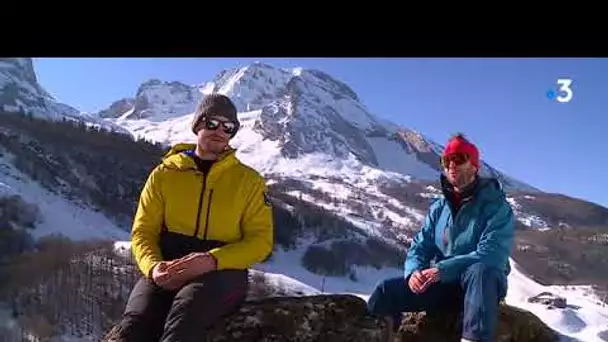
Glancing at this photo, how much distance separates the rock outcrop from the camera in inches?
87.8

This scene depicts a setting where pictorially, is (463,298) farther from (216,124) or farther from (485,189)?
(216,124)

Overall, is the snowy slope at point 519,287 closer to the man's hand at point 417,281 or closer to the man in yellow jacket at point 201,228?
the man's hand at point 417,281

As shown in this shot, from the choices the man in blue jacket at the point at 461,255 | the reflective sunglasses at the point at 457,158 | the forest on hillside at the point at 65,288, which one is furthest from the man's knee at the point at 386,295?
the forest on hillside at the point at 65,288

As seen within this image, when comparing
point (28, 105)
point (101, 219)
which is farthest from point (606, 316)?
point (28, 105)

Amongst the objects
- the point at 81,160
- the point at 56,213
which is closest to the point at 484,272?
the point at 56,213

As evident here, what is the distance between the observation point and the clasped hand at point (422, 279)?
7.03ft

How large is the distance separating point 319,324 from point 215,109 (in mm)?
849

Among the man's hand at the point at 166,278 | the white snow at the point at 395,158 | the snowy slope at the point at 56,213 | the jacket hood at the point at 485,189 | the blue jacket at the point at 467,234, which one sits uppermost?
the white snow at the point at 395,158

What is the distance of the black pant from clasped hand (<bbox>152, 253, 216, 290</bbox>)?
2 cm

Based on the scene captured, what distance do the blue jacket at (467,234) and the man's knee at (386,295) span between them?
54mm
